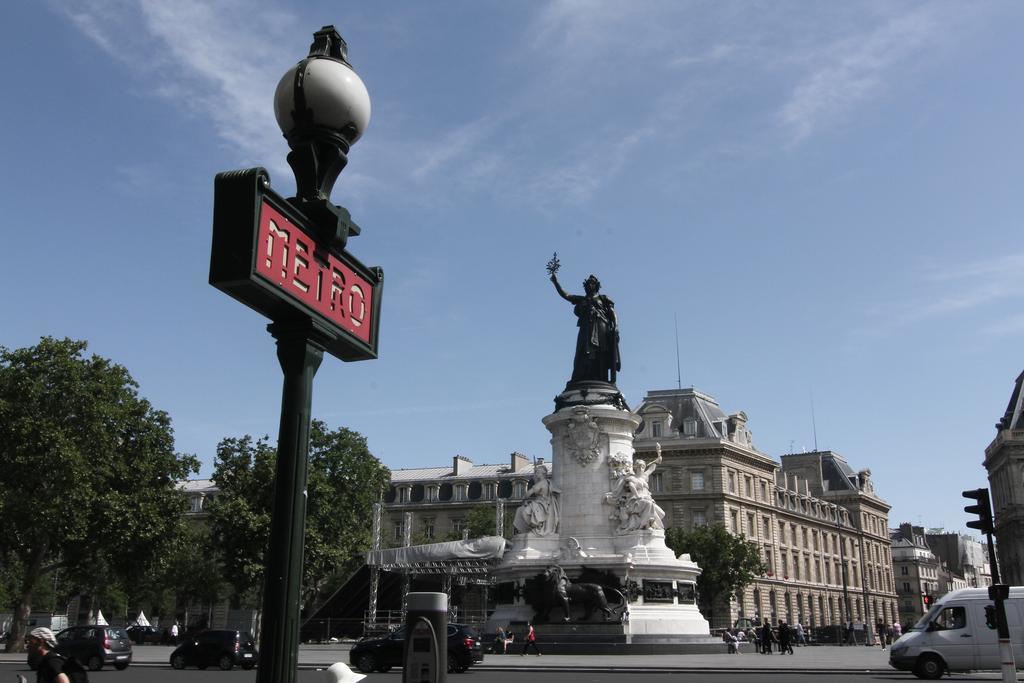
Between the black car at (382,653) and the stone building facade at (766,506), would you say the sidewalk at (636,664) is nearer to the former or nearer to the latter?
the black car at (382,653)

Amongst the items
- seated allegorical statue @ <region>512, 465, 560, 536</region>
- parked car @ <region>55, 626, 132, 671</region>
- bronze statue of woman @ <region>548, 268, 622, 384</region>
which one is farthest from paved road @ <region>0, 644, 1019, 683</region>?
bronze statue of woman @ <region>548, 268, 622, 384</region>

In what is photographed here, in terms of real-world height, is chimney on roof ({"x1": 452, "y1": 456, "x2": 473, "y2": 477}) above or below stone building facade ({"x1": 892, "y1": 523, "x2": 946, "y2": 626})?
above

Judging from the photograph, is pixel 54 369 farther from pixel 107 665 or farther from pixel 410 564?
pixel 410 564

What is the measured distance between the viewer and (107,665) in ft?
99.5

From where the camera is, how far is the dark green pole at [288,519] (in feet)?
13.8

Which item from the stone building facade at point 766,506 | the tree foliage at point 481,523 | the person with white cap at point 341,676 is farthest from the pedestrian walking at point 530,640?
the stone building facade at point 766,506

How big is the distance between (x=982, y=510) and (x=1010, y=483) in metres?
87.8

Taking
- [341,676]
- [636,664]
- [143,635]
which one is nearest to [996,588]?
[636,664]

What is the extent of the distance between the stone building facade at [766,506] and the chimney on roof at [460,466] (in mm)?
19646

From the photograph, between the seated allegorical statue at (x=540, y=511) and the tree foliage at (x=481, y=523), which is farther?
the tree foliage at (x=481, y=523)

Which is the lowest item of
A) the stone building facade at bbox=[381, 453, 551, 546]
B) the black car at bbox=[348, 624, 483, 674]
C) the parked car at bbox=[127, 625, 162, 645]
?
the parked car at bbox=[127, 625, 162, 645]

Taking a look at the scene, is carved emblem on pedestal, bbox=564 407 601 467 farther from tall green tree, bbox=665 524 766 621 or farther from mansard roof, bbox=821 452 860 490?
mansard roof, bbox=821 452 860 490

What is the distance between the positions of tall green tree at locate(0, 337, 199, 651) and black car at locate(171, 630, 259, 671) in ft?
34.3

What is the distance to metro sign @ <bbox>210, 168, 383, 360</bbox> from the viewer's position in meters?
4.07
